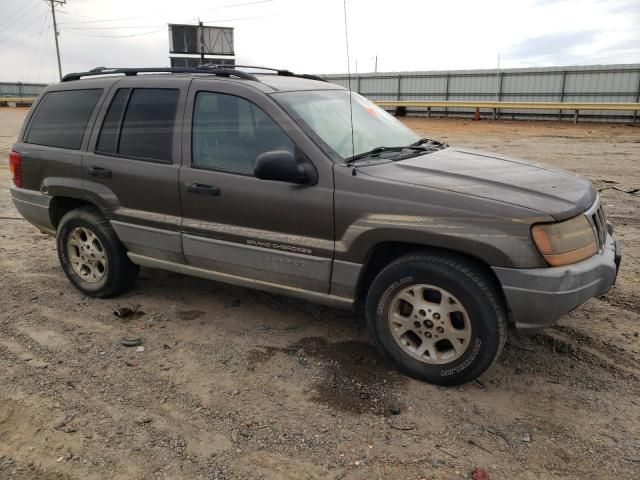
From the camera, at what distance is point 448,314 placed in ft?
10.1

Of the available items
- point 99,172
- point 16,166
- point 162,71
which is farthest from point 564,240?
point 16,166

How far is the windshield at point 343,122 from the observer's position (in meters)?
3.55

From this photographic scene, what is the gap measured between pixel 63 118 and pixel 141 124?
98cm

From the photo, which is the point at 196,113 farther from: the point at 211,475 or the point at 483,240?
the point at 211,475

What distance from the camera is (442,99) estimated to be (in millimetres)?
27828

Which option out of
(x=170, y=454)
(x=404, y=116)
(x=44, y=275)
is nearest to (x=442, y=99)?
(x=404, y=116)

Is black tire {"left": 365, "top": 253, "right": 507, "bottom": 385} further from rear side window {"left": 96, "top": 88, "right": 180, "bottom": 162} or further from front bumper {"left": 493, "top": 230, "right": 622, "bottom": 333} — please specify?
rear side window {"left": 96, "top": 88, "right": 180, "bottom": 162}

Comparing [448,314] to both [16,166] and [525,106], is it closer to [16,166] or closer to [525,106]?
[16,166]

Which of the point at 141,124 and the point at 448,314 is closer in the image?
the point at 448,314

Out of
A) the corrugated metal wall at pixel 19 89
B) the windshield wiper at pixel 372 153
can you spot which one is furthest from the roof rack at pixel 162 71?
the corrugated metal wall at pixel 19 89

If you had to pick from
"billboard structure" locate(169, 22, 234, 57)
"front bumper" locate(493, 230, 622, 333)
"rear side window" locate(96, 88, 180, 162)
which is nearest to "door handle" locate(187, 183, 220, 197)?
"rear side window" locate(96, 88, 180, 162)

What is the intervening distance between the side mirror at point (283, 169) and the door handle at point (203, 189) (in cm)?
47

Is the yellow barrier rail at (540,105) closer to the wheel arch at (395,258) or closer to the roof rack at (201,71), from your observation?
the roof rack at (201,71)

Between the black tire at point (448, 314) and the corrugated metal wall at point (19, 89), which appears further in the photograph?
the corrugated metal wall at point (19, 89)
